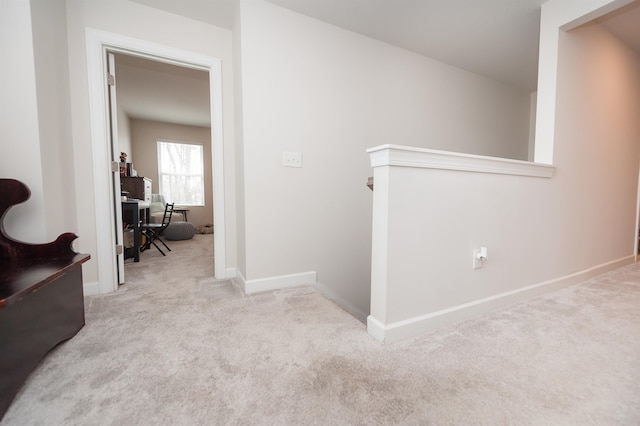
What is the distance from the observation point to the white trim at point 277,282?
2.07 m

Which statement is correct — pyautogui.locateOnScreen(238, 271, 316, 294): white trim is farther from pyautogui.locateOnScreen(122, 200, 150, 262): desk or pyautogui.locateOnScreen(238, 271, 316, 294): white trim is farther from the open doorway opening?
the open doorway opening

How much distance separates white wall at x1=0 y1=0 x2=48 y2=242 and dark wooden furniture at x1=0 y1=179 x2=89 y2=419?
214mm

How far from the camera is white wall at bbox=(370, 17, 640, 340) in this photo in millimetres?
1381

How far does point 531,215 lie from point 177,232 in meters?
5.04

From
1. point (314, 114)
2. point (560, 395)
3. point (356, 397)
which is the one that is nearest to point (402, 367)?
point (356, 397)

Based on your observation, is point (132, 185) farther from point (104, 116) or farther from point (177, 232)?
point (104, 116)

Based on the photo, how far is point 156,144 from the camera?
624 cm

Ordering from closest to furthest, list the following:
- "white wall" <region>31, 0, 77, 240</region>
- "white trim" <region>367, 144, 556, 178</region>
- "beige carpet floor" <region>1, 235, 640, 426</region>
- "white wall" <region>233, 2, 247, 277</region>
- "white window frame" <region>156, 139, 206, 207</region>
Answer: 1. "beige carpet floor" <region>1, 235, 640, 426</region>
2. "white trim" <region>367, 144, 556, 178</region>
3. "white wall" <region>31, 0, 77, 240</region>
4. "white wall" <region>233, 2, 247, 277</region>
5. "white window frame" <region>156, 139, 206, 207</region>

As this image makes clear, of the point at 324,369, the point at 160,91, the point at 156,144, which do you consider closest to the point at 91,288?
the point at 324,369

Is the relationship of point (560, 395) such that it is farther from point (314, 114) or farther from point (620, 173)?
point (620, 173)

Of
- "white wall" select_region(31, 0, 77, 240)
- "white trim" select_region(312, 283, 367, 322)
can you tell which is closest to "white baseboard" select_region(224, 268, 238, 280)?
"white trim" select_region(312, 283, 367, 322)

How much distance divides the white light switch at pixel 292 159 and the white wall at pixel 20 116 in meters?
1.53

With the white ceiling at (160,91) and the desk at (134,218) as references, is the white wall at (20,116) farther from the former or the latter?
the white ceiling at (160,91)

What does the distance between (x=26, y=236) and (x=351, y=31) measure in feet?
9.51
